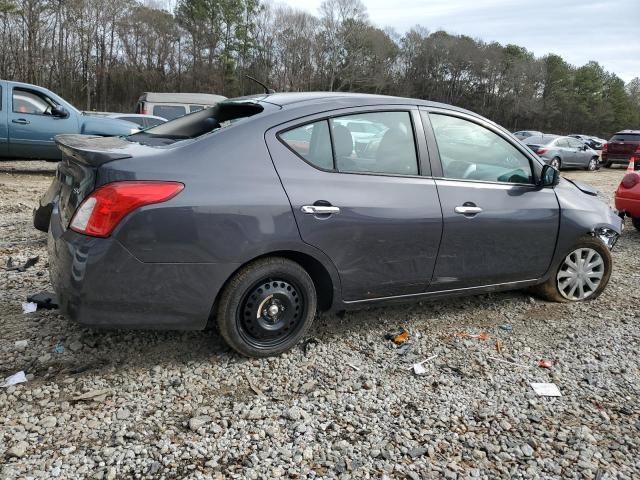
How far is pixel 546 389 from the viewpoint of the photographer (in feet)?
9.51

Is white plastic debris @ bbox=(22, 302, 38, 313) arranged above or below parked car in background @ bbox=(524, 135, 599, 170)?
below

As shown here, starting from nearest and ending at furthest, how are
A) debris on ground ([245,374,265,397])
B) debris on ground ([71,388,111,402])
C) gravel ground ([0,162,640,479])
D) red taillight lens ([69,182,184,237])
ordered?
gravel ground ([0,162,640,479]) < red taillight lens ([69,182,184,237]) < debris on ground ([71,388,111,402]) < debris on ground ([245,374,265,397])

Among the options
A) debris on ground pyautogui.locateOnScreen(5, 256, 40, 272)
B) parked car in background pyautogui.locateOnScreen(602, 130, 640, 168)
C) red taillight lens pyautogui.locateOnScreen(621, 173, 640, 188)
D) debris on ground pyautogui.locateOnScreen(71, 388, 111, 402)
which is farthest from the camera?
parked car in background pyautogui.locateOnScreen(602, 130, 640, 168)

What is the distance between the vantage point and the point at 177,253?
8.31ft

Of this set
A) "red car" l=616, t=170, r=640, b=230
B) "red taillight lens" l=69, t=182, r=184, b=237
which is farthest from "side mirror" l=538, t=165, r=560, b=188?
"red car" l=616, t=170, r=640, b=230

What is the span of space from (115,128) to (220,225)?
345 inches

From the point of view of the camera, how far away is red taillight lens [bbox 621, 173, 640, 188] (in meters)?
7.16

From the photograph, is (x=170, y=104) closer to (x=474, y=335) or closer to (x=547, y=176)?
(x=547, y=176)

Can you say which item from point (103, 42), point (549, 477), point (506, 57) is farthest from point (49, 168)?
point (506, 57)

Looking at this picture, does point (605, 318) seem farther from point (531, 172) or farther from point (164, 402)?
point (164, 402)

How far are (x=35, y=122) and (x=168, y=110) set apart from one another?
28.9 feet

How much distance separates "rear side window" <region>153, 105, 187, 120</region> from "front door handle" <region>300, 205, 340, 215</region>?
1658cm

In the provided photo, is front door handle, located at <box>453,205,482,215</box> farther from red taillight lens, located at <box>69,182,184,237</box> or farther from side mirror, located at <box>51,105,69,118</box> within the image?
side mirror, located at <box>51,105,69,118</box>

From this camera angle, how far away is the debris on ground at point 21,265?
4.24m
